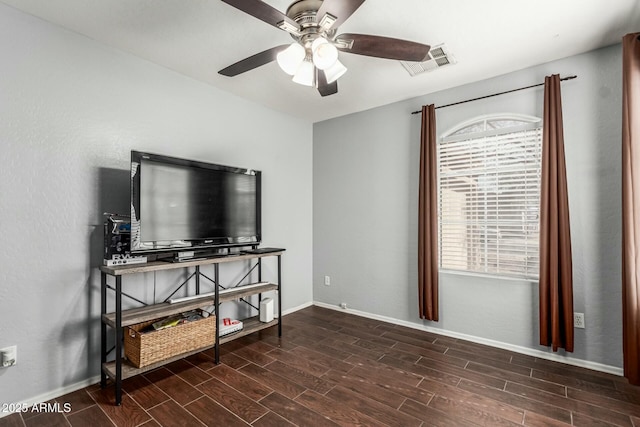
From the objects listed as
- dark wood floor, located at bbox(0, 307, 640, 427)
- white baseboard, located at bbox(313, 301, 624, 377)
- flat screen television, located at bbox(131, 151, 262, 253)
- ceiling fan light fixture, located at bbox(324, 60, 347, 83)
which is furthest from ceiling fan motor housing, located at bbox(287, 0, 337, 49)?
white baseboard, located at bbox(313, 301, 624, 377)

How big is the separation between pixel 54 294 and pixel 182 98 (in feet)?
6.24

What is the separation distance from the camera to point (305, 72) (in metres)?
2.00

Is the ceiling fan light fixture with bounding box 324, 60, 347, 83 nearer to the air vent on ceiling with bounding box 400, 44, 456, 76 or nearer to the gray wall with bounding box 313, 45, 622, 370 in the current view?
the air vent on ceiling with bounding box 400, 44, 456, 76

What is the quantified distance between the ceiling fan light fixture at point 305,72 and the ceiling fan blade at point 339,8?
36 centimetres

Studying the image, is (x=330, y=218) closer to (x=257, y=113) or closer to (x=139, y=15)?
(x=257, y=113)

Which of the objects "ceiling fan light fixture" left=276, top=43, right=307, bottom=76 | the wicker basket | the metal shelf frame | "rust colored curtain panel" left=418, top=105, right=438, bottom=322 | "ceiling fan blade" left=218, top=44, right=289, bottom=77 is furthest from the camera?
"rust colored curtain panel" left=418, top=105, right=438, bottom=322

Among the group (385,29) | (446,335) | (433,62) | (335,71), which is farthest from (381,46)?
(446,335)

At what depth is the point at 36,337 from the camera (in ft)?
6.79

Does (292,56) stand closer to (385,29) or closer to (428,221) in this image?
(385,29)

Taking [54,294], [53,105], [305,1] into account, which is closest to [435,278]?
[305,1]

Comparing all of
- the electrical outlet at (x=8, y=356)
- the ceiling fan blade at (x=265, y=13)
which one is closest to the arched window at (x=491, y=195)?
the ceiling fan blade at (x=265, y=13)

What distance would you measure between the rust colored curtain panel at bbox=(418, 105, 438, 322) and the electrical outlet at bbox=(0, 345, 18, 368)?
3.30 metres

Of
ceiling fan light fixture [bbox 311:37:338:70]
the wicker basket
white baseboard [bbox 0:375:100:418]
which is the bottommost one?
white baseboard [bbox 0:375:100:418]

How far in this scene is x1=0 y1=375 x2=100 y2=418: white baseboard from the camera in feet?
6.53
